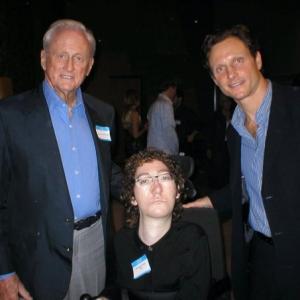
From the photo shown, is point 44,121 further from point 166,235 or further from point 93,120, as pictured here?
point 166,235

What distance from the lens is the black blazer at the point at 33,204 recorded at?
1.69 metres

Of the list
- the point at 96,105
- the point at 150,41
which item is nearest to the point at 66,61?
the point at 96,105

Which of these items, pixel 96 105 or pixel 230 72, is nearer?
pixel 230 72

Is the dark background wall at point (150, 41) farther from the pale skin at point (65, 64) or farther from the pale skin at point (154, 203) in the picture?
the pale skin at point (154, 203)

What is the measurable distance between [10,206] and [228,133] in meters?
1.17

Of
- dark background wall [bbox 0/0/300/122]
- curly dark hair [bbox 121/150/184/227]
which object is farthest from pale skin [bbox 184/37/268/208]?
dark background wall [bbox 0/0/300/122]

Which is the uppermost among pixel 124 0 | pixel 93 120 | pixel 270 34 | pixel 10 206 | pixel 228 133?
pixel 124 0

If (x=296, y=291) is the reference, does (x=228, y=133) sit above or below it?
above

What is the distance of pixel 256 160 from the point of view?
5.98ft

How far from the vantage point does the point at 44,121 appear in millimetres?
1747

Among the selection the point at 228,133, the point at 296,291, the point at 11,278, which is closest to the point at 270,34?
the point at 228,133

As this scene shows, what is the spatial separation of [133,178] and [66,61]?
64cm

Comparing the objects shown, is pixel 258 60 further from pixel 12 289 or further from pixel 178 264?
pixel 12 289

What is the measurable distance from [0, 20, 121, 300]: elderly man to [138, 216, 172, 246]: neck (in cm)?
27
